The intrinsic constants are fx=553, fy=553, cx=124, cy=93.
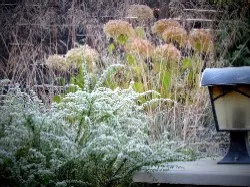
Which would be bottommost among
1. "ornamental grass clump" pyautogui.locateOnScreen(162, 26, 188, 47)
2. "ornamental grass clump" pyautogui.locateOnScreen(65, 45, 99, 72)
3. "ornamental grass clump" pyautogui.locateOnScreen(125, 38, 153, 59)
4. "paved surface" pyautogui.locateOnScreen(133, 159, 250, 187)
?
"paved surface" pyautogui.locateOnScreen(133, 159, 250, 187)

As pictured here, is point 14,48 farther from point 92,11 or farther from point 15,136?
point 15,136

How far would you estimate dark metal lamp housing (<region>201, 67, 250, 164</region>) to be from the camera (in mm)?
2379

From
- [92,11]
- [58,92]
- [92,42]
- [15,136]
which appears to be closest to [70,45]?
[92,11]

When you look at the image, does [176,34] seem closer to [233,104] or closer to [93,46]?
[93,46]

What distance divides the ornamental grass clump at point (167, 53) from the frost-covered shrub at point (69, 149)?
1477mm

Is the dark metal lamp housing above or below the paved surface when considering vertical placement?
above

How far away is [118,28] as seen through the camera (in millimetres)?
4238

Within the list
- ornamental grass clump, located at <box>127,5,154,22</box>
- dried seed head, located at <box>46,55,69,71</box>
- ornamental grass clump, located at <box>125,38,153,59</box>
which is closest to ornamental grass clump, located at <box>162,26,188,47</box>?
ornamental grass clump, located at <box>125,38,153,59</box>

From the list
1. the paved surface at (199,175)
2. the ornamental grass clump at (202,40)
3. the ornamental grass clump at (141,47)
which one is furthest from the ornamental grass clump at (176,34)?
the paved surface at (199,175)

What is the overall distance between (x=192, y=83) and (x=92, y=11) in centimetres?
170

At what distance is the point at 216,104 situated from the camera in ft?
8.13

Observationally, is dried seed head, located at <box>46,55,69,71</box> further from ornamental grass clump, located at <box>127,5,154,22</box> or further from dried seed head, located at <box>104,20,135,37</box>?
ornamental grass clump, located at <box>127,5,154,22</box>

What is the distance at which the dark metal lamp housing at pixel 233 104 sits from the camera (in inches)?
93.7

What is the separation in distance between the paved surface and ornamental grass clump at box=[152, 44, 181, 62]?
5.74 ft
